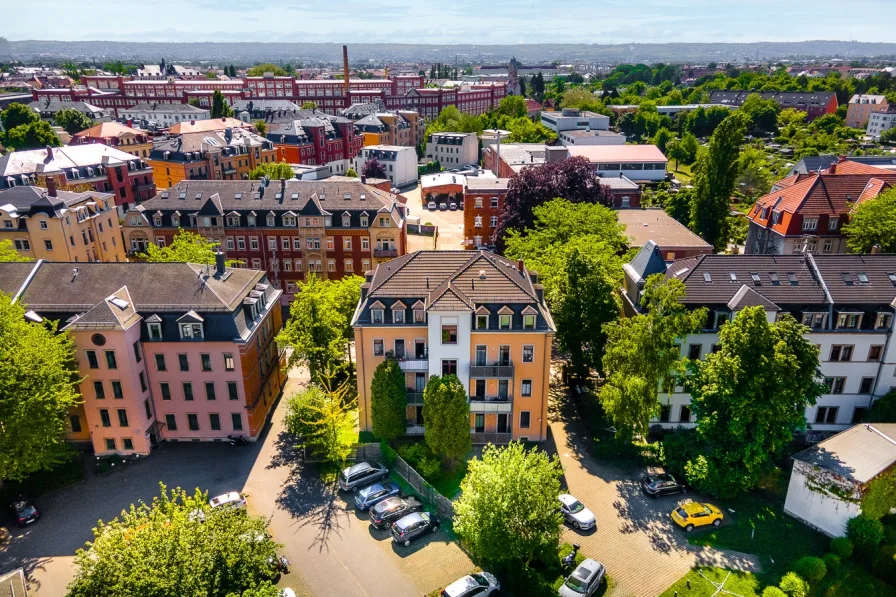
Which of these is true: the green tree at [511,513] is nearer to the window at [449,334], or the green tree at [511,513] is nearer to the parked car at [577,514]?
the parked car at [577,514]

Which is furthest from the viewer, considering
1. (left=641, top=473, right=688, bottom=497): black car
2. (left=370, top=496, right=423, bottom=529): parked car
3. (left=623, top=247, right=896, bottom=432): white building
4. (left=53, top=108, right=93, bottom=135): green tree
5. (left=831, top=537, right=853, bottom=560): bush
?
(left=53, top=108, right=93, bottom=135): green tree

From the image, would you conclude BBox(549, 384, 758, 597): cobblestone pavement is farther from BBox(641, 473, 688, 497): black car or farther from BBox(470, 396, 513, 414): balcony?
BBox(470, 396, 513, 414): balcony

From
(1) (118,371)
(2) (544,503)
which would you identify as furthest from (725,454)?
(1) (118,371)

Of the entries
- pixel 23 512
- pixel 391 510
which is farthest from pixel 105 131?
pixel 391 510

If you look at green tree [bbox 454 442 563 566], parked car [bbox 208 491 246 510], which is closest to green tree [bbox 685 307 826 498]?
green tree [bbox 454 442 563 566]

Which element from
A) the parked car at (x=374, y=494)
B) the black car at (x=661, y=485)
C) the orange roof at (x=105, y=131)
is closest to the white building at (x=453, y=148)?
the orange roof at (x=105, y=131)

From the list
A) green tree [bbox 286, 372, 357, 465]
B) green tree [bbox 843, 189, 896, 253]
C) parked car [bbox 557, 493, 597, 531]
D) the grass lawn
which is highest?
green tree [bbox 843, 189, 896, 253]
